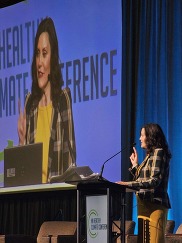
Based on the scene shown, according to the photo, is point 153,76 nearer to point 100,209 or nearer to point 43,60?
point 43,60

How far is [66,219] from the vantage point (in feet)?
25.0

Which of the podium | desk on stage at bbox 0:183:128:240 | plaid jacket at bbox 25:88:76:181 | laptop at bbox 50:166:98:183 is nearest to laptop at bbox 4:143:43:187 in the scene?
desk on stage at bbox 0:183:128:240

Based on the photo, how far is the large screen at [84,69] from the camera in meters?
6.98

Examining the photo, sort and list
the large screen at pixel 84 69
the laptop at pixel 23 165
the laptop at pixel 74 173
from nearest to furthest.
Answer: the large screen at pixel 84 69
the laptop at pixel 74 173
the laptop at pixel 23 165

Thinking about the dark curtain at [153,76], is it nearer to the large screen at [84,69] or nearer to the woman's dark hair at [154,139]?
the large screen at [84,69]

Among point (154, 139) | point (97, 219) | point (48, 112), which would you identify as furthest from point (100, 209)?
point (48, 112)

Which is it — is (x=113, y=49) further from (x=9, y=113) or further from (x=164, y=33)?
(x=9, y=113)

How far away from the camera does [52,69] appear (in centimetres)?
772

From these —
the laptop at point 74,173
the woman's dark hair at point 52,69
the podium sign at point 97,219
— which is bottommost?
the podium sign at point 97,219

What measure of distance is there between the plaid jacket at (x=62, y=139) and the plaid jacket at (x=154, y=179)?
295cm

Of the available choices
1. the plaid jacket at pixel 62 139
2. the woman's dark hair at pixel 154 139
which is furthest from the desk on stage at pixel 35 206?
the woman's dark hair at pixel 154 139

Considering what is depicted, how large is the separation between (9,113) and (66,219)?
4.93 ft

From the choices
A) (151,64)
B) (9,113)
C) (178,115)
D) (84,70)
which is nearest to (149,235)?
(178,115)

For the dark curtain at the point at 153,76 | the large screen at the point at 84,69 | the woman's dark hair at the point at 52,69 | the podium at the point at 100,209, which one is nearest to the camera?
the podium at the point at 100,209
